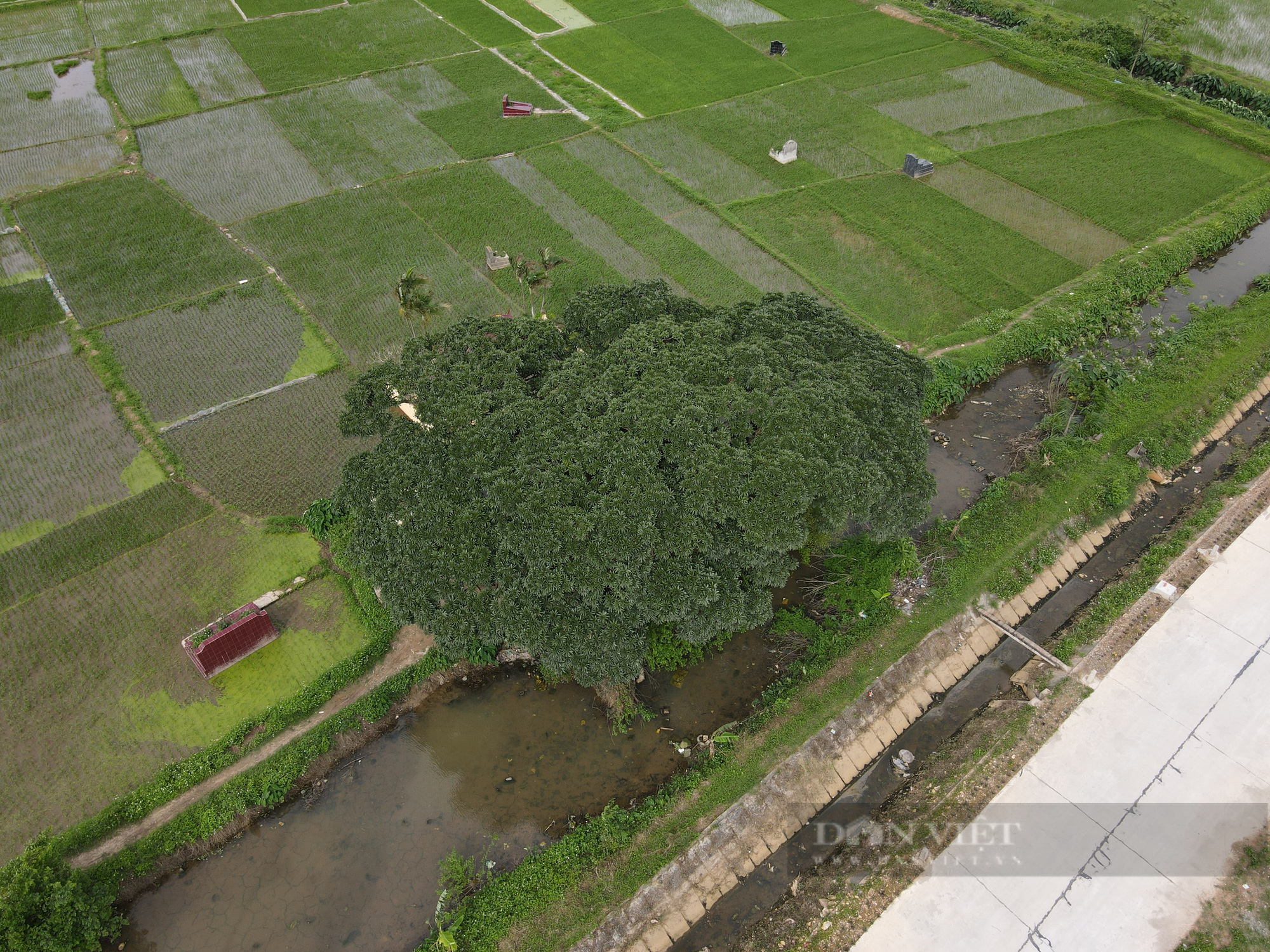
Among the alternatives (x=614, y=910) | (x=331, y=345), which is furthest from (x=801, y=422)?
(x=331, y=345)

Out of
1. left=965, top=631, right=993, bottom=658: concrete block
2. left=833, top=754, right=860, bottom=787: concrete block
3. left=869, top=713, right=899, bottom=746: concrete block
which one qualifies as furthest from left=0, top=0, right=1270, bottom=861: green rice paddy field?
left=869, top=713, right=899, bottom=746: concrete block

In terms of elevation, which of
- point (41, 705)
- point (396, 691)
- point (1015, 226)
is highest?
point (1015, 226)

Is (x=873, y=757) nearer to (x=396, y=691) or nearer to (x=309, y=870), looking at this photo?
(x=396, y=691)

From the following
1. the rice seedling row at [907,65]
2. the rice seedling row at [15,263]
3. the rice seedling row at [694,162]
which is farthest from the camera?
the rice seedling row at [907,65]

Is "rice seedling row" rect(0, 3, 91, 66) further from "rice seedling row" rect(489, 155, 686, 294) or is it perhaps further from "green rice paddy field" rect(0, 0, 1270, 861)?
"rice seedling row" rect(489, 155, 686, 294)

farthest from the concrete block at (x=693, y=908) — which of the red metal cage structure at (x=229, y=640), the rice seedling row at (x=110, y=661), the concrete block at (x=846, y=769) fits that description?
the red metal cage structure at (x=229, y=640)

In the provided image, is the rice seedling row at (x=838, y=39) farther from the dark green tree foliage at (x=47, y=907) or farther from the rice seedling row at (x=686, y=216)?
the dark green tree foliage at (x=47, y=907)

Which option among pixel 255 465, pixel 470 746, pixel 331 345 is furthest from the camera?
pixel 331 345
